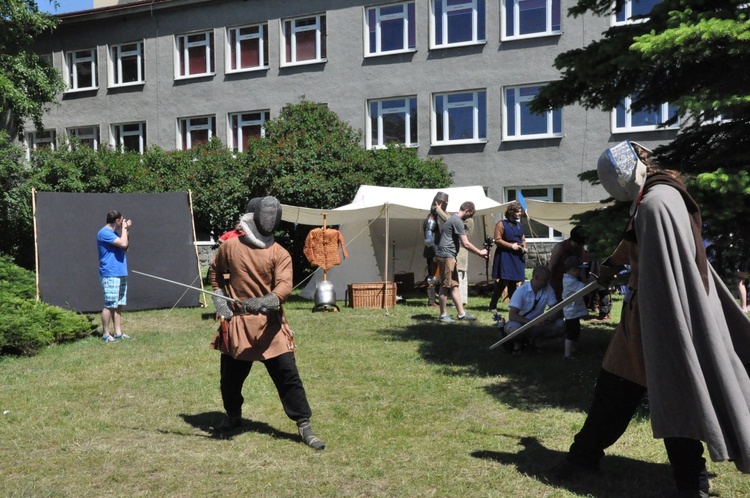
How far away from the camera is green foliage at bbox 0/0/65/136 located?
20.9 meters

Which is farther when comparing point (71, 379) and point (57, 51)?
point (57, 51)

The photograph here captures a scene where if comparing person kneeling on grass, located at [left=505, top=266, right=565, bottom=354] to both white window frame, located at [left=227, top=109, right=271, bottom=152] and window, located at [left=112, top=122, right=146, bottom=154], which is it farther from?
window, located at [left=112, top=122, right=146, bottom=154]

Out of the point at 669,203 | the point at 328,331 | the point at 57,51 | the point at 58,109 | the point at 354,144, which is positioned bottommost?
the point at 328,331

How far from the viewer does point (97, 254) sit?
14.2 m

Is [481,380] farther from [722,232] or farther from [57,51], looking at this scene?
[57,51]

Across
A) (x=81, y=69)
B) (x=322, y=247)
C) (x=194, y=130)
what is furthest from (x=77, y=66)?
(x=322, y=247)

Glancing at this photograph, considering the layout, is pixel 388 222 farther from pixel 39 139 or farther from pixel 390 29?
pixel 39 139

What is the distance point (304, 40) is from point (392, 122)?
14.1 ft

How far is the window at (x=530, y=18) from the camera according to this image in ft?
76.0

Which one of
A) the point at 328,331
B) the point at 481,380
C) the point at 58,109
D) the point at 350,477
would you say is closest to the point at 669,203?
the point at 350,477

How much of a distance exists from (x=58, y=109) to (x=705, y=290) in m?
30.8

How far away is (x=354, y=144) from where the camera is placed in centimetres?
2258

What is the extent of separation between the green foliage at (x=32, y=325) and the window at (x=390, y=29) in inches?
617

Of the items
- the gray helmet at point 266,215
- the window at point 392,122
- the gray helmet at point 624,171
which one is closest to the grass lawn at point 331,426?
the gray helmet at point 266,215
